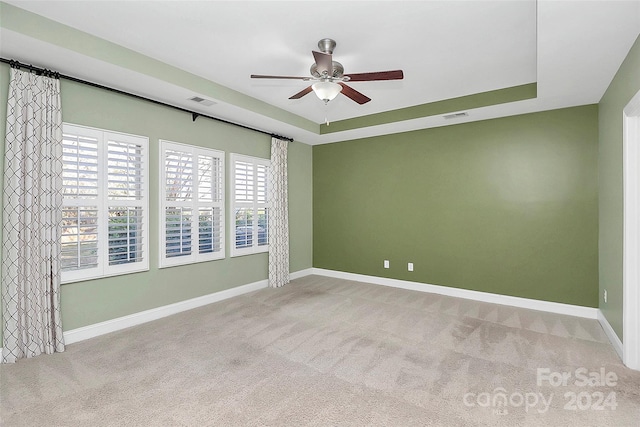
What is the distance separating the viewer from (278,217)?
5426 mm

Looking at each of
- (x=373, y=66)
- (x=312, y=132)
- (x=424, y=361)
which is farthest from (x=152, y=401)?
(x=312, y=132)

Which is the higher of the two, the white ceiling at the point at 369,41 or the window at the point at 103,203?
the white ceiling at the point at 369,41

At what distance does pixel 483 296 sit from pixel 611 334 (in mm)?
1534

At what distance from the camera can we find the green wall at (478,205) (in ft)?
13.1

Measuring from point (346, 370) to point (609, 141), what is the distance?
364 centimetres

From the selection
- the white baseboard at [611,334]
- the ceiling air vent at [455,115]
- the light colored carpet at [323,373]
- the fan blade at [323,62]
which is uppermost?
the ceiling air vent at [455,115]

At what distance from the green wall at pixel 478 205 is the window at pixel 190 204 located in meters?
2.43

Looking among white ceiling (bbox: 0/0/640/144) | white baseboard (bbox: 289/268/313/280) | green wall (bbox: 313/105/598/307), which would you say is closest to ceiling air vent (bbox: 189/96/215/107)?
white ceiling (bbox: 0/0/640/144)

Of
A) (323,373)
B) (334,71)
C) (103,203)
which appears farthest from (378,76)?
(103,203)

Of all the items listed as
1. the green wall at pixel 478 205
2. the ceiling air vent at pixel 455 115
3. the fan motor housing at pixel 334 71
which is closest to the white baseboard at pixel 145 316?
the green wall at pixel 478 205

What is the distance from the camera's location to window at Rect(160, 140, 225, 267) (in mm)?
3945

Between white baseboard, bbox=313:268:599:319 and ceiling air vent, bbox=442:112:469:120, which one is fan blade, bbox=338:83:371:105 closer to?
ceiling air vent, bbox=442:112:469:120

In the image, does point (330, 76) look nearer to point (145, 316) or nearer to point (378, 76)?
point (378, 76)

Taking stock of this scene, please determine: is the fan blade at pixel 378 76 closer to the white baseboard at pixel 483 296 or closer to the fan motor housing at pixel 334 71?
the fan motor housing at pixel 334 71
